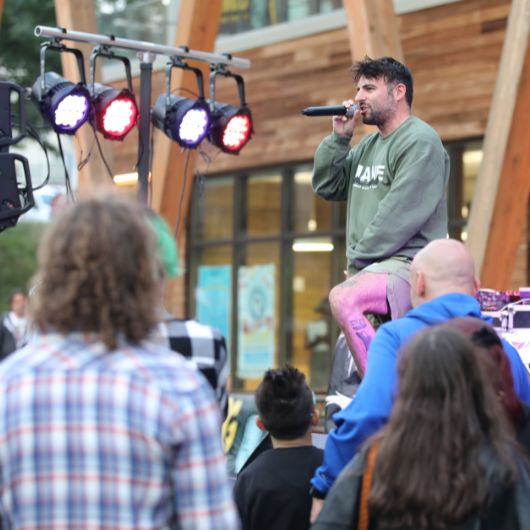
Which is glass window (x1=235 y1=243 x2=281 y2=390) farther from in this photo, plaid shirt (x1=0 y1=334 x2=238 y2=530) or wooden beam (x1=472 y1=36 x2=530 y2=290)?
plaid shirt (x1=0 y1=334 x2=238 y2=530)

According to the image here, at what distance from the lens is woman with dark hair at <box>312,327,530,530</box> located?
295 centimetres

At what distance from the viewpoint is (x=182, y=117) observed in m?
8.24

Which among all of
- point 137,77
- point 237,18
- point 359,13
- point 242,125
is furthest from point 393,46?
point 137,77

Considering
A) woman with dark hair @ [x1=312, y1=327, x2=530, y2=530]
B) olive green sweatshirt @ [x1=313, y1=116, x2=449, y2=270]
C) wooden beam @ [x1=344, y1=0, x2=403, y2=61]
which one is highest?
wooden beam @ [x1=344, y1=0, x2=403, y2=61]

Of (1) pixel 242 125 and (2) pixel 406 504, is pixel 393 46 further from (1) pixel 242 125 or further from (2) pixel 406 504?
(2) pixel 406 504

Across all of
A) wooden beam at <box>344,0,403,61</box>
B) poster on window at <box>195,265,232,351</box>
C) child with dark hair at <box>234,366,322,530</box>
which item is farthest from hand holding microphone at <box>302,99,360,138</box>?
poster on window at <box>195,265,232,351</box>

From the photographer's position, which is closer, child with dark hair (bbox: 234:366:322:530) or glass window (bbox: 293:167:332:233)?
child with dark hair (bbox: 234:366:322:530)

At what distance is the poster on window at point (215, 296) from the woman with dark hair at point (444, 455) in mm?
12511

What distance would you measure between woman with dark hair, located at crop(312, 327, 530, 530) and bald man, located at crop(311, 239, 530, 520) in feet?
1.27

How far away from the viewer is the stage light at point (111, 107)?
8.18 m

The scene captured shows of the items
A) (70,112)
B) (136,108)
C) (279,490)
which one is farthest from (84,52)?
(279,490)

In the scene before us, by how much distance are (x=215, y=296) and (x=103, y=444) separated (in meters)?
13.4

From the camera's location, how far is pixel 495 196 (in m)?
8.87

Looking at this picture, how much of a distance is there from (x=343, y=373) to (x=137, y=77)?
1050 cm
